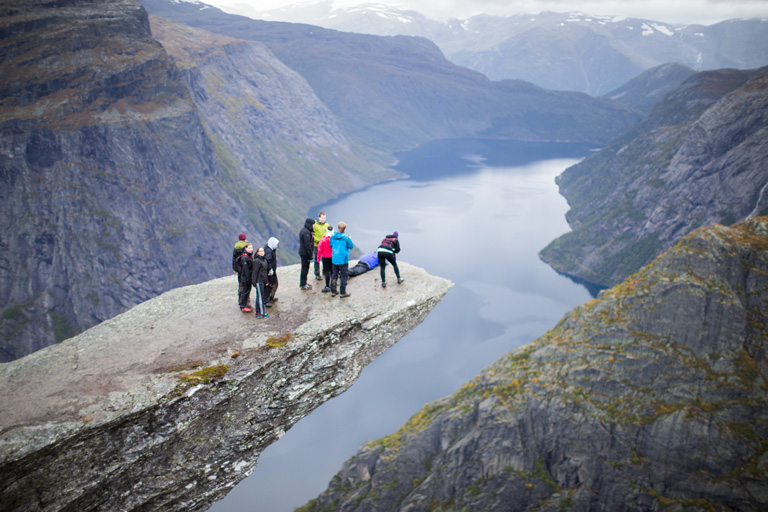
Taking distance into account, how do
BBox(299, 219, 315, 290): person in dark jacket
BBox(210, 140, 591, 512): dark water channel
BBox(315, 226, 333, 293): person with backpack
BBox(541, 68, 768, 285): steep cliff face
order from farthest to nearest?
BBox(541, 68, 768, 285): steep cliff face → BBox(210, 140, 591, 512): dark water channel → BBox(299, 219, 315, 290): person in dark jacket → BBox(315, 226, 333, 293): person with backpack

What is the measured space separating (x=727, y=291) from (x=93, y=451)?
73.4 metres

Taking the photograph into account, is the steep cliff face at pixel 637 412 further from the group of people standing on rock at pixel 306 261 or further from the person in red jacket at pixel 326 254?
the person in red jacket at pixel 326 254

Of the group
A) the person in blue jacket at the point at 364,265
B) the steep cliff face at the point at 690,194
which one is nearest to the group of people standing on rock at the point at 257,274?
the person in blue jacket at the point at 364,265

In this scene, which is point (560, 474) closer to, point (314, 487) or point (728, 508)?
point (728, 508)

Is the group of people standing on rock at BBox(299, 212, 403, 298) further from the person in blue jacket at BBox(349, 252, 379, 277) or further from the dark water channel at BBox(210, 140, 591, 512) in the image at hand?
the dark water channel at BBox(210, 140, 591, 512)

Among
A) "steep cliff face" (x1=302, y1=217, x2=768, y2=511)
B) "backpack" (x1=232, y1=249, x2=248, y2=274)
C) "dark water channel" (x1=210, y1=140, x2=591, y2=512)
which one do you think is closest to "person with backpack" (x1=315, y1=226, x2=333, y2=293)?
"backpack" (x1=232, y1=249, x2=248, y2=274)

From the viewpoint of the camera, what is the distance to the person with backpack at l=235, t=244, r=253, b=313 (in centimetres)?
2450

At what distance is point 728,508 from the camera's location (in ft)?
198

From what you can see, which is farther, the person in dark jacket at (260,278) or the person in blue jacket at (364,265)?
the person in blue jacket at (364,265)

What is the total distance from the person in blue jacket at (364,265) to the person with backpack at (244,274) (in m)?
6.77

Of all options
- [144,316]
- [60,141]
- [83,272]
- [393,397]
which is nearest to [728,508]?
[393,397]

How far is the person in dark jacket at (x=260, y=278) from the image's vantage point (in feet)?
79.6

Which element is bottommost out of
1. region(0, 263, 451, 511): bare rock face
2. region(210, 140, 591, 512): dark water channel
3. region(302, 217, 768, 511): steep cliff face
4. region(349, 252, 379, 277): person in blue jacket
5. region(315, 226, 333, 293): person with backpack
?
region(210, 140, 591, 512): dark water channel

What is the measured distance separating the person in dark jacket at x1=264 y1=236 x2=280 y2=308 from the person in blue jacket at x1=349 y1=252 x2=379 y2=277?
214 inches
